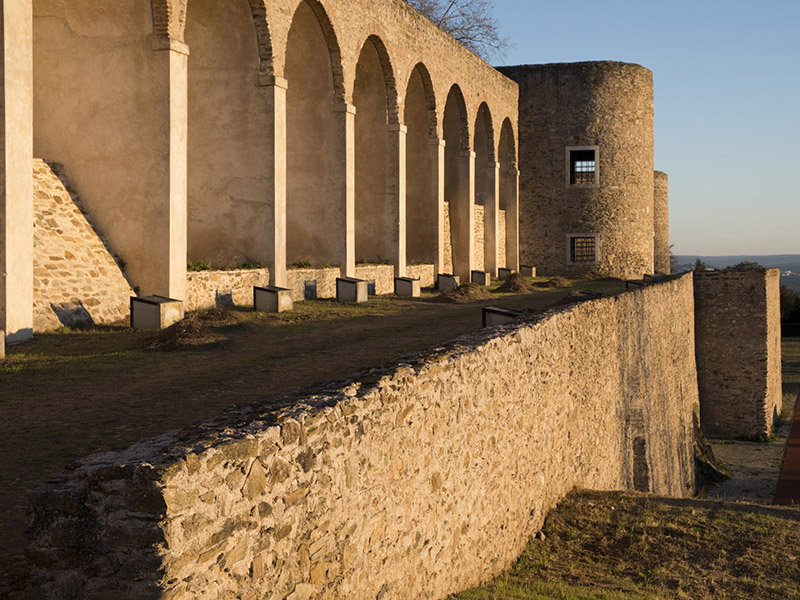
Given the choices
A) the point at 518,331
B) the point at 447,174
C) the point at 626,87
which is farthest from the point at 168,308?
the point at 626,87

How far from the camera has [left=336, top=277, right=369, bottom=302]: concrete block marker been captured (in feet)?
54.1

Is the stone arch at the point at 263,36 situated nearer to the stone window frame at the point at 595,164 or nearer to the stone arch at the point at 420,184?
the stone arch at the point at 420,184

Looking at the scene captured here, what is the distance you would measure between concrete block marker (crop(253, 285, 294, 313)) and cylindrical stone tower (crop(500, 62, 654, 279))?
20.4 metres

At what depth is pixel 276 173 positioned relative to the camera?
15070 mm

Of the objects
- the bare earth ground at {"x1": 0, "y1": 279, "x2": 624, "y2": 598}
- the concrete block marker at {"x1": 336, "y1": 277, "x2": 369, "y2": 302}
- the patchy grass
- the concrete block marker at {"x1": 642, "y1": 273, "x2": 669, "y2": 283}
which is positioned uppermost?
the concrete block marker at {"x1": 642, "y1": 273, "x2": 669, "y2": 283}

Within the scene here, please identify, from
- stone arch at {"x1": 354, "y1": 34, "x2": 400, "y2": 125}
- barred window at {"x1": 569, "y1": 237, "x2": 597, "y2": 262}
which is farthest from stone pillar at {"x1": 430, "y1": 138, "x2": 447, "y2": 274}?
barred window at {"x1": 569, "y1": 237, "x2": 597, "y2": 262}

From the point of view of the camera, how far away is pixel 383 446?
13.0 ft

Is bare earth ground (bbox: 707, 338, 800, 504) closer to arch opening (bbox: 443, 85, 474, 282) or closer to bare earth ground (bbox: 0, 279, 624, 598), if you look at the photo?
bare earth ground (bbox: 0, 279, 624, 598)

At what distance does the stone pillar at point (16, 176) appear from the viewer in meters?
9.52

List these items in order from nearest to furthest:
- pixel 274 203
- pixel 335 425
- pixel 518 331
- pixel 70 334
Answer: pixel 335 425, pixel 518 331, pixel 70 334, pixel 274 203

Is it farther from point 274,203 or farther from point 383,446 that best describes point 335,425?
point 274,203

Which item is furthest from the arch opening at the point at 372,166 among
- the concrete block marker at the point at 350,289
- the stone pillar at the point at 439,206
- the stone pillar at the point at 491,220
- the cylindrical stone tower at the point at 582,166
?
the cylindrical stone tower at the point at 582,166

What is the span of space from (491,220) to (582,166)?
5793 millimetres

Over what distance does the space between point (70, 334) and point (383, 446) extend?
7651mm
